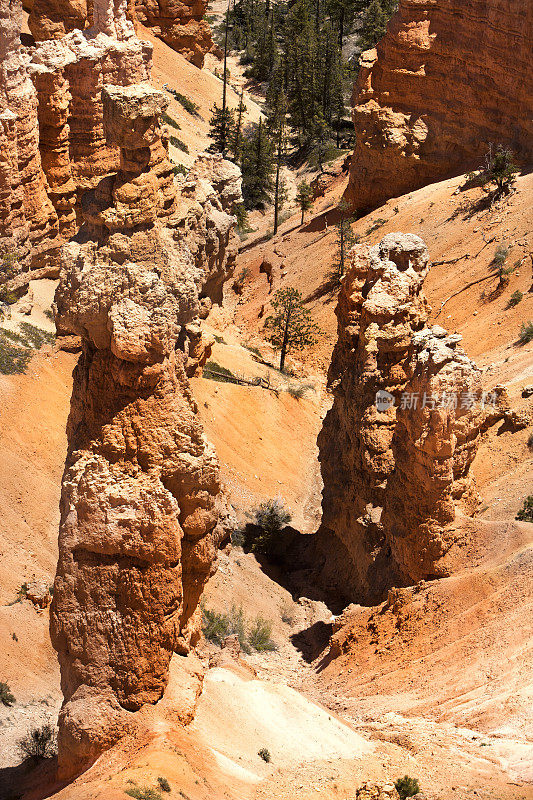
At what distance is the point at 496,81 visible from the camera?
4638 cm

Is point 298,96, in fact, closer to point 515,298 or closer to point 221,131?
point 221,131

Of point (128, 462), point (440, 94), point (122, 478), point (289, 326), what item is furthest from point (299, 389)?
point (122, 478)

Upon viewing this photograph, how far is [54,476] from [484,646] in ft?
38.2

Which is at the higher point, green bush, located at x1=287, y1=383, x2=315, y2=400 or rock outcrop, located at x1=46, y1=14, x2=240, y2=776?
rock outcrop, located at x1=46, y1=14, x2=240, y2=776

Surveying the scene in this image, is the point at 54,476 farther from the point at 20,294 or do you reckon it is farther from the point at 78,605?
the point at 78,605

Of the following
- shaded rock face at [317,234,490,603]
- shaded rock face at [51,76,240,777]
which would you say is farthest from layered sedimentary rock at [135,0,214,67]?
shaded rock face at [51,76,240,777]

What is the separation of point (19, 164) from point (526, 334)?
16353mm

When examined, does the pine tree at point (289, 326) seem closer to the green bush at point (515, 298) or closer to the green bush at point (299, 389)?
the green bush at point (299, 389)

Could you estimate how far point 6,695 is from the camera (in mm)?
18219

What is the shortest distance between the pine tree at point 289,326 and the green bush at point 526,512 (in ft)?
71.7

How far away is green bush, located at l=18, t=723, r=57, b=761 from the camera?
16.2m

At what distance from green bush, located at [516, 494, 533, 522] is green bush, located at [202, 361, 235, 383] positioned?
16754 millimetres

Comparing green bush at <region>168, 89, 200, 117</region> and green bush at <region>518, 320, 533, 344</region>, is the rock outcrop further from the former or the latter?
green bush at <region>168, 89, 200, 117</region>

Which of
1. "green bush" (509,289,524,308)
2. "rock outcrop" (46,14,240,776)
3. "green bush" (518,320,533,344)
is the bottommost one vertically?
"green bush" (509,289,524,308)
